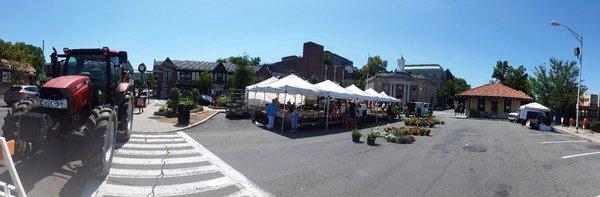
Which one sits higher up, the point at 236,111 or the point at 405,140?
the point at 236,111

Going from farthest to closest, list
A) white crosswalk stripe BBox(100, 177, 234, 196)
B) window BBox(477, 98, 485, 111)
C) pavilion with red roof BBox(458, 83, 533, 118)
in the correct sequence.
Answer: window BBox(477, 98, 485, 111) → pavilion with red roof BBox(458, 83, 533, 118) → white crosswalk stripe BBox(100, 177, 234, 196)

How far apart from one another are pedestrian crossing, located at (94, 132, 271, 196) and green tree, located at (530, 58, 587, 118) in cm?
4233

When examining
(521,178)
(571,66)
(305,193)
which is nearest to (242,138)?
(305,193)

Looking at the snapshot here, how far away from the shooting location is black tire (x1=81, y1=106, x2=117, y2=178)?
7.51 meters

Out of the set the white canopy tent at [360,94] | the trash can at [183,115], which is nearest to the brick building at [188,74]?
the white canopy tent at [360,94]

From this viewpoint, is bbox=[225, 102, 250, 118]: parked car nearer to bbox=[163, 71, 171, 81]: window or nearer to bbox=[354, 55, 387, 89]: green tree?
bbox=[163, 71, 171, 81]: window

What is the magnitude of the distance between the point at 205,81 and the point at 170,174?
61064 mm

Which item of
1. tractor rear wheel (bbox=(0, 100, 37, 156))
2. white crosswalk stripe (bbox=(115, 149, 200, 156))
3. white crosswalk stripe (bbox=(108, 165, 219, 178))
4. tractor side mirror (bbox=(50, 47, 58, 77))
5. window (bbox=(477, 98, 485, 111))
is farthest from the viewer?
window (bbox=(477, 98, 485, 111))

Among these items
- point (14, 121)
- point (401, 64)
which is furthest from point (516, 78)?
point (14, 121)

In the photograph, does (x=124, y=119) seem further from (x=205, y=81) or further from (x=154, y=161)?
(x=205, y=81)

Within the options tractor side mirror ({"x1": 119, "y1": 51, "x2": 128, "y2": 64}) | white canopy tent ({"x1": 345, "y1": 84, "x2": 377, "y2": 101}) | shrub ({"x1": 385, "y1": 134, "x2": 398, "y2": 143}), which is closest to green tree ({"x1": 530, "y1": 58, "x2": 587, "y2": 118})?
white canopy tent ({"x1": 345, "y1": 84, "x2": 377, "y2": 101})

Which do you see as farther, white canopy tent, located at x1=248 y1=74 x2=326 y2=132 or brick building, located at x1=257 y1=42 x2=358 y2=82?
brick building, located at x1=257 y1=42 x2=358 y2=82

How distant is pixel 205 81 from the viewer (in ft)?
225

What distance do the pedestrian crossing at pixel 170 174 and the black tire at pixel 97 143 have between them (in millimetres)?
303
